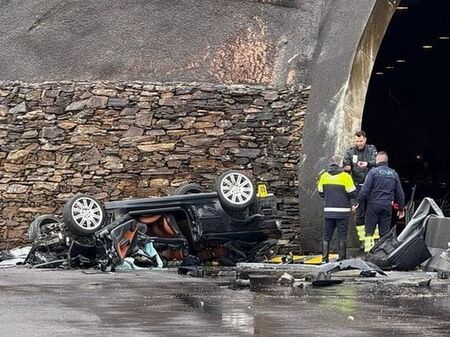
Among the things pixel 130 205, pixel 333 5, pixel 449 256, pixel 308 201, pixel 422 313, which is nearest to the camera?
pixel 422 313

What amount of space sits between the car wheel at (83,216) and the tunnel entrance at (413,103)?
51.0 feet

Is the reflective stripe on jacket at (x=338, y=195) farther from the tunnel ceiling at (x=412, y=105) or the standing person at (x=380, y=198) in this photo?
the tunnel ceiling at (x=412, y=105)

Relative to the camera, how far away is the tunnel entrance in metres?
32.7

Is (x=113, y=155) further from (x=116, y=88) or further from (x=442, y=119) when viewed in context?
(x=442, y=119)

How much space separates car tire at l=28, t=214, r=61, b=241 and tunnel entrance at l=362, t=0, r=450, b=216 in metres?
13.8

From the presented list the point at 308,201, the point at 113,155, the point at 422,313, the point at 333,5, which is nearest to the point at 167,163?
the point at 113,155

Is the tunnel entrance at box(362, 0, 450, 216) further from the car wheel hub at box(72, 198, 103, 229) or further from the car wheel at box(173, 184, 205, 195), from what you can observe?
the car wheel hub at box(72, 198, 103, 229)

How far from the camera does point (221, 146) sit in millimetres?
23078

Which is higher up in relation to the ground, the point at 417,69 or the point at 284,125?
the point at 417,69

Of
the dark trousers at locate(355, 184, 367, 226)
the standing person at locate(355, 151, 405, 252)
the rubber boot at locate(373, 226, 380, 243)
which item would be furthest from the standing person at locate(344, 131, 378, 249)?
the standing person at locate(355, 151, 405, 252)

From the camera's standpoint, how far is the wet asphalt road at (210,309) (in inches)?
368

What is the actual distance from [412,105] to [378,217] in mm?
18014

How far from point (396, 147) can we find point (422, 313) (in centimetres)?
2515

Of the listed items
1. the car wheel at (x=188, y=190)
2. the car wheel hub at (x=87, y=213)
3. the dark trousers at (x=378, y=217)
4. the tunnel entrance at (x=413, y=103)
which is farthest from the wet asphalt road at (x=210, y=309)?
the tunnel entrance at (x=413, y=103)
